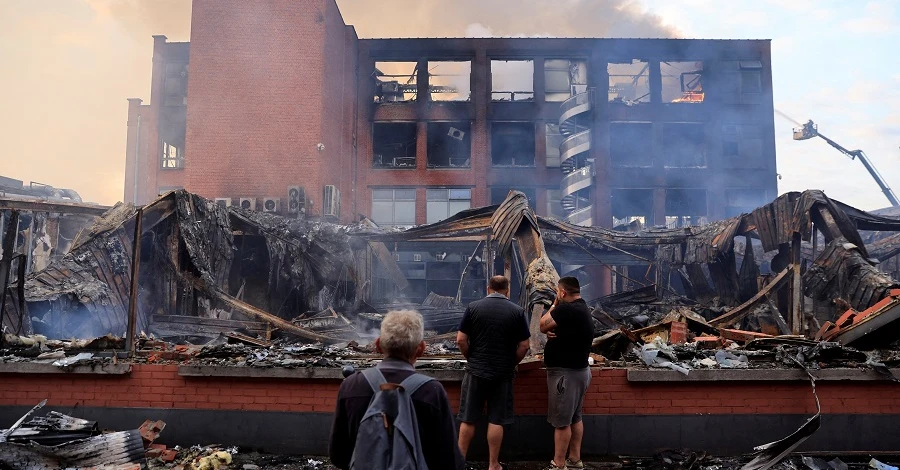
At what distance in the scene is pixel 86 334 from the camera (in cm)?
894

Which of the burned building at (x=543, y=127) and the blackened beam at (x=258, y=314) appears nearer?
the blackened beam at (x=258, y=314)

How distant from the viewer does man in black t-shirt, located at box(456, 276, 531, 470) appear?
16.5 ft

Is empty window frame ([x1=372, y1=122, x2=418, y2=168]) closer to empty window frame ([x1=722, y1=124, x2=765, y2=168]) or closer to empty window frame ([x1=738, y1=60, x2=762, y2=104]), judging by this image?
empty window frame ([x1=722, y1=124, x2=765, y2=168])

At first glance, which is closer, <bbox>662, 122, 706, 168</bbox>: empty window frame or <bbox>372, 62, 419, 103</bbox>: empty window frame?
<bbox>662, 122, 706, 168</bbox>: empty window frame

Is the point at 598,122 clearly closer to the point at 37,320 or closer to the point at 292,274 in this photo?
the point at 292,274

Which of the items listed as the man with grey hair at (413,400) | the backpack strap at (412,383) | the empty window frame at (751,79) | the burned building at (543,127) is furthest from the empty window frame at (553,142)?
the backpack strap at (412,383)

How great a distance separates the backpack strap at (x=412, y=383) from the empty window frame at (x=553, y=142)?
29163mm

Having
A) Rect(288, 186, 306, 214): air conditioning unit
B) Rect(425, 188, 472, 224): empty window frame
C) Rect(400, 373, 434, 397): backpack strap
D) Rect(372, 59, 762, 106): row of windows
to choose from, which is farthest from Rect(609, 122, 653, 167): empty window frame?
Rect(400, 373, 434, 397): backpack strap

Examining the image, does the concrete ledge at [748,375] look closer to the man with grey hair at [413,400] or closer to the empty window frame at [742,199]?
the man with grey hair at [413,400]

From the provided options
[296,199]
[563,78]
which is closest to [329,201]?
[296,199]

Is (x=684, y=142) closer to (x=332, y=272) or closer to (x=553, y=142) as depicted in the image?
(x=553, y=142)

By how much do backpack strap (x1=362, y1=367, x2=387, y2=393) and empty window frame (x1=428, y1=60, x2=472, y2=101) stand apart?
30.4 meters

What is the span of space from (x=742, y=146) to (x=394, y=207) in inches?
745

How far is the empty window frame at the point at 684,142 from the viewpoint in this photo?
30.7 m
